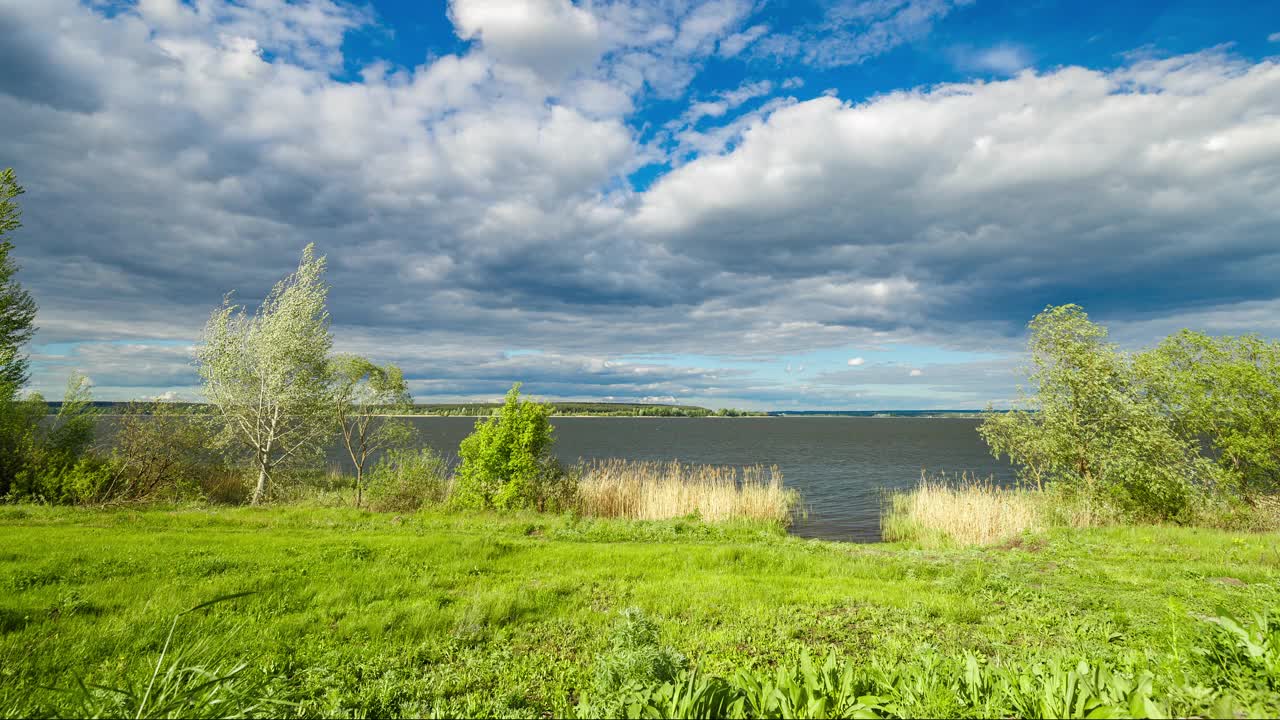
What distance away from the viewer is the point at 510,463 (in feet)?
68.5

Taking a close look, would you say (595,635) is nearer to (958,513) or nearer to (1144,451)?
(958,513)

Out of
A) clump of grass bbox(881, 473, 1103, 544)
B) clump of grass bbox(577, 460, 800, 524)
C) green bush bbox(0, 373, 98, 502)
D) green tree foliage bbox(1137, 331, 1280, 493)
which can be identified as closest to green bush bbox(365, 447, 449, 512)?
clump of grass bbox(577, 460, 800, 524)

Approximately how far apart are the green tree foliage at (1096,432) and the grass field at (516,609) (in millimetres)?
3674

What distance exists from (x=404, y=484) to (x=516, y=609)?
52.5 feet

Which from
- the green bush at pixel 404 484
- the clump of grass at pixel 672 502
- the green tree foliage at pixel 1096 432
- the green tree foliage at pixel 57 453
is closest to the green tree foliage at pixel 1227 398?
the green tree foliage at pixel 1096 432

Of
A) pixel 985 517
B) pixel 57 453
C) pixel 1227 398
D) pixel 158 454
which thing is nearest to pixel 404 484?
pixel 158 454

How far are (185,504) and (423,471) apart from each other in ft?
27.3

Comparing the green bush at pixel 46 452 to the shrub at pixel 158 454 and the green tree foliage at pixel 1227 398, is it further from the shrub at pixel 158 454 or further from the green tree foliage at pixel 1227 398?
the green tree foliage at pixel 1227 398

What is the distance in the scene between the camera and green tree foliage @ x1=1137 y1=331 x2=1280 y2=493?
18.1 metres

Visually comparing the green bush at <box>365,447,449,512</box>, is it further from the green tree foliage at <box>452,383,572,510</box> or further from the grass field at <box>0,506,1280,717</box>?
the grass field at <box>0,506,1280,717</box>

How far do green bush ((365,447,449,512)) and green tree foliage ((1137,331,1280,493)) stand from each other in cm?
2742

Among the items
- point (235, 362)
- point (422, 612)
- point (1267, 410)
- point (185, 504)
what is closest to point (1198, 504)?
point (1267, 410)

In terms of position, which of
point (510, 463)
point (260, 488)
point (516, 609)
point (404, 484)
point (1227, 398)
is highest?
point (1227, 398)

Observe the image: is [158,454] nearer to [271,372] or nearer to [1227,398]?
[271,372]
